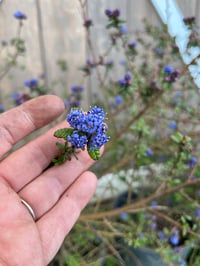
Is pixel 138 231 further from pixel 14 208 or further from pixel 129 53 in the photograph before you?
pixel 129 53

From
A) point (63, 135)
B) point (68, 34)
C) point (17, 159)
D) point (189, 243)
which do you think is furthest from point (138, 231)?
point (68, 34)

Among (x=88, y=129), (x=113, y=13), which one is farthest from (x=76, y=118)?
(x=113, y=13)

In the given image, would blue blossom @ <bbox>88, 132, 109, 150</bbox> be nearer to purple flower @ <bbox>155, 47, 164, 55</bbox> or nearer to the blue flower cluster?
the blue flower cluster

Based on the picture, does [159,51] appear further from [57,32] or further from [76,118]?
A: [76,118]

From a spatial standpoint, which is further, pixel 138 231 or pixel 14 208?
pixel 138 231

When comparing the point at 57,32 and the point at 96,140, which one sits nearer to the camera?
the point at 96,140

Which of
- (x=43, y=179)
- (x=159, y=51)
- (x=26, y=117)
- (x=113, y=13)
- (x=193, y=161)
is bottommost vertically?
(x=193, y=161)

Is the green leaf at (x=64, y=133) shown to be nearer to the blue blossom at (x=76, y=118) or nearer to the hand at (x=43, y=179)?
the blue blossom at (x=76, y=118)
